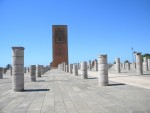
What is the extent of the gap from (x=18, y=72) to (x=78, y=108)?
6.47 metres

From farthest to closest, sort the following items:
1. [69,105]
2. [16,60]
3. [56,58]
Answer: [56,58] → [16,60] → [69,105]

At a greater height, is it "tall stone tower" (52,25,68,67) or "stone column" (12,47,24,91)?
"tall stone tower" (52,25,68,67)

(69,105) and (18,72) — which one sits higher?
(18,72)

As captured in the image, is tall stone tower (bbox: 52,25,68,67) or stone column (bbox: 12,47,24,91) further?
tall stone tower (bbox: 52,25,68,67)

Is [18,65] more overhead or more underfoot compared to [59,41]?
more underfoot

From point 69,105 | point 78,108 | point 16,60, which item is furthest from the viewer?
point 16,60

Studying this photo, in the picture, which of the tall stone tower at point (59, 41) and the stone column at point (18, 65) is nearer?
the stone column at point (18, 65)

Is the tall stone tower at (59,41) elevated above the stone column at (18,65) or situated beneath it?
elevated above

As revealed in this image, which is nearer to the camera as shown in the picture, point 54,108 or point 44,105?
point 54,108

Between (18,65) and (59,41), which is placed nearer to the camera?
(18,65)

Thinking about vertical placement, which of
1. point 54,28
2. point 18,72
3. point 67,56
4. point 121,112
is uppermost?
point 54,28

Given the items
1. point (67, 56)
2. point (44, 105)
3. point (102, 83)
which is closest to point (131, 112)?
point (44, 105)

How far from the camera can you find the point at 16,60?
1276cm

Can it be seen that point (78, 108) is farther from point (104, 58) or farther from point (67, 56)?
point (67, 56)
